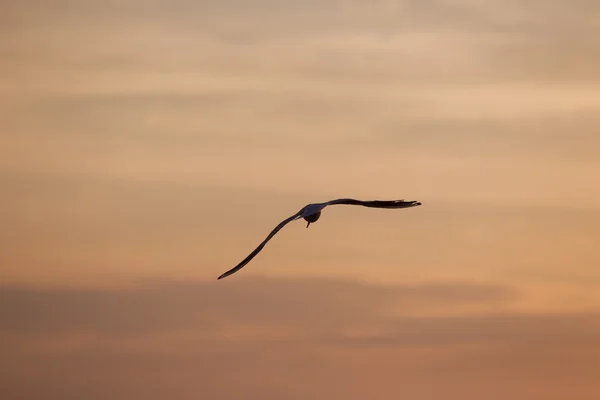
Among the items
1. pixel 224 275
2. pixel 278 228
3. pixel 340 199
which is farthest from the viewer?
pixel 340 199

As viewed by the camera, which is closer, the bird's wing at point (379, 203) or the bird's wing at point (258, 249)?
the bird's wing at point (258, 249)

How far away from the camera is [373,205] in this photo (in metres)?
47.0

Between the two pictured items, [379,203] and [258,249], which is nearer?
[258,249]

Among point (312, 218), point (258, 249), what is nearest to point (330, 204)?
point (312, 218)

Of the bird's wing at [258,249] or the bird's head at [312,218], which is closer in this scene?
the bird's wing at [258,249]

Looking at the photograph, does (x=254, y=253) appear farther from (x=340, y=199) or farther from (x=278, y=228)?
(x=340, y=199)

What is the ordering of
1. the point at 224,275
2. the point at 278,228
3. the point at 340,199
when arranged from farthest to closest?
the point at 340,199 → the point at 278,228 → the point at 224,275

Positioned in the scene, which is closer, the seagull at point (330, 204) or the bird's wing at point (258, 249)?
the bird's wing at point (258, 249)

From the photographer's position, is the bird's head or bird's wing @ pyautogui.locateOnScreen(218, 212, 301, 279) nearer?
bird's wing @ pyautogui.locateOnScreen(218, 212, 301, 279)

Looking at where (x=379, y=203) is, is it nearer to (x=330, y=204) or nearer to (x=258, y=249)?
(x=330, y=204)

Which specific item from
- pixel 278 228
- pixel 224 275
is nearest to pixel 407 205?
pixel 278 228

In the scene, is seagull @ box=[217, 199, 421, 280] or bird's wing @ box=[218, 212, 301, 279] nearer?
bird's wing @ box=[218, 212, 301, 279]

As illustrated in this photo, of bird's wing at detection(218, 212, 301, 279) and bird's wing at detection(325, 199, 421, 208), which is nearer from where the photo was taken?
bird's wing at detection(218, 212, 301, 279)

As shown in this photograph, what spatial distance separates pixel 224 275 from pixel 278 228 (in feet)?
14.9
